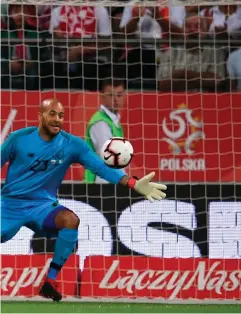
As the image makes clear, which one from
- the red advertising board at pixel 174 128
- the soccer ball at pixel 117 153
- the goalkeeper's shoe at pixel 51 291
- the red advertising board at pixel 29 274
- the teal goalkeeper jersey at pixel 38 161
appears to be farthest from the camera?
the red advertising board at pixel 174 128

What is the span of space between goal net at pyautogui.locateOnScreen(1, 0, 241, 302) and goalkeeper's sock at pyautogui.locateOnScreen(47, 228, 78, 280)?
3.91 ft

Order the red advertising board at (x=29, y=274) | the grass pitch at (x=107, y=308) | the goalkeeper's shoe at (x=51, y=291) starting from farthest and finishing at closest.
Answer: the red advertising board at (x=29, y=274) < the grass pitch at (x=107, y=308) < the goalkeeper's shoe at (x=51, y=291)

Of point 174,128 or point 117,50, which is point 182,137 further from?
point 117,50

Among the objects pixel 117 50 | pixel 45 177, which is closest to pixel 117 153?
pixel 45 177

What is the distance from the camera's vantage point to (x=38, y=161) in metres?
8.73

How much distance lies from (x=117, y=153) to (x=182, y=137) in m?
2.40

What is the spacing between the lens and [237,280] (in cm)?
1017

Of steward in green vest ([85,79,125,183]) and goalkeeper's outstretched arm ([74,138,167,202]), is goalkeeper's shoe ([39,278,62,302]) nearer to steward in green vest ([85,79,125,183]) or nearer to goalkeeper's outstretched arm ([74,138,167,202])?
goalkeeper's outstretched arm ([74,138,167,202])

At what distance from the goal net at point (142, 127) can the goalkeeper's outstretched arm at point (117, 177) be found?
1.36 metres

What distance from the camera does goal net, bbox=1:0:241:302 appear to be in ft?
33.4

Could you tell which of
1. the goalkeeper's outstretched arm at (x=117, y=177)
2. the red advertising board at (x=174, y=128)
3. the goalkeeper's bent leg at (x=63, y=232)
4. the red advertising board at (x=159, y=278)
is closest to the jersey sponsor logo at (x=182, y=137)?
the red advertising board at (x=174, y=128)

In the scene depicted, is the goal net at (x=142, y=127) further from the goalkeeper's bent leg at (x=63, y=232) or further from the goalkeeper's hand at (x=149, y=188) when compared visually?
the goalkeeper's hand at (x=149, y=188)

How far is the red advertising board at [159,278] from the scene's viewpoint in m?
10.2

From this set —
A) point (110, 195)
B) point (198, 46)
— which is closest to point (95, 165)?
point (110, 195)
